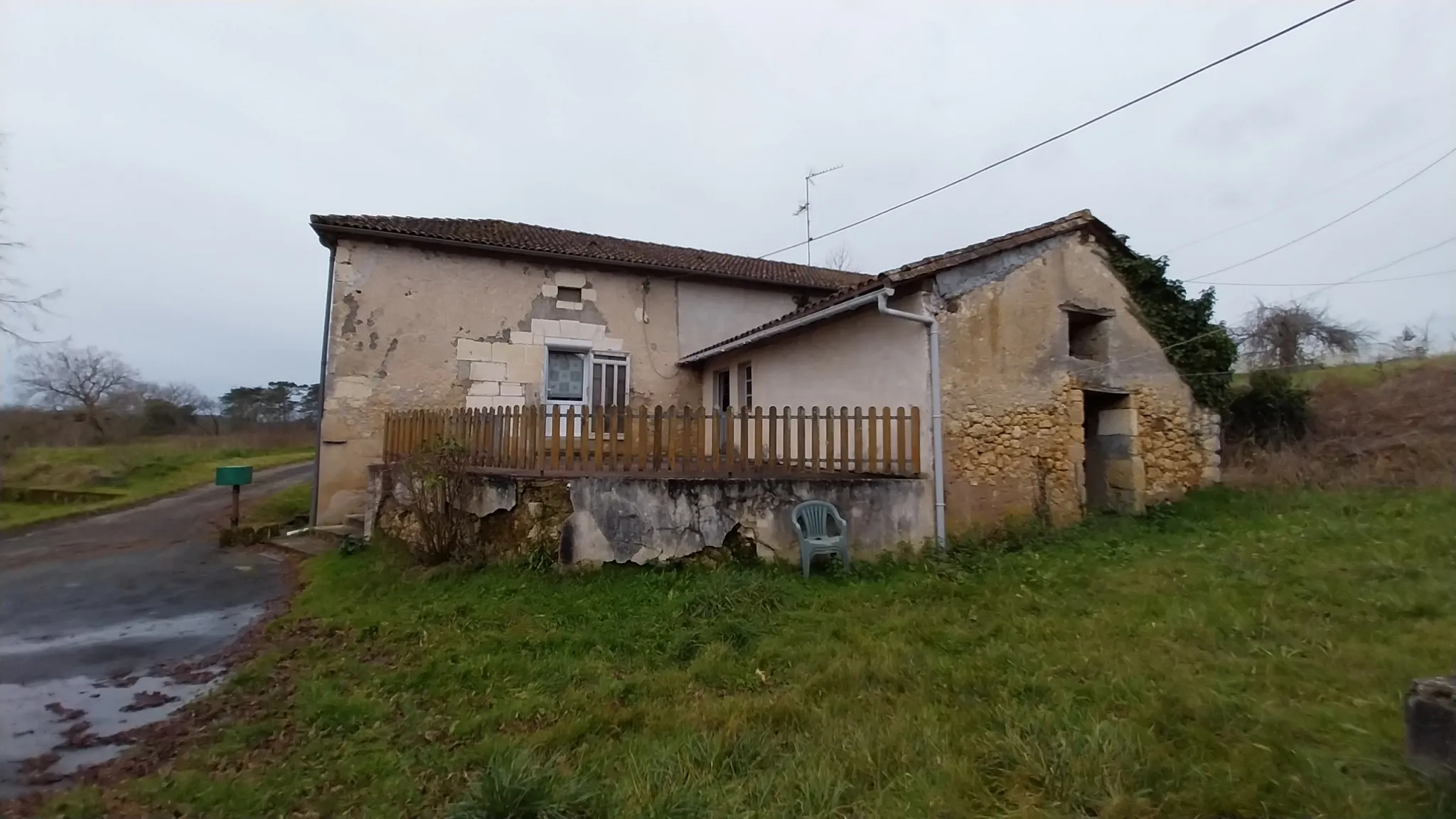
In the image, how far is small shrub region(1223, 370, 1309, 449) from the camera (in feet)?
36.7

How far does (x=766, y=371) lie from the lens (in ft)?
35.3

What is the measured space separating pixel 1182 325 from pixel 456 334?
1095 centimetres

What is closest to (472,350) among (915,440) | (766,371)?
(766,371)

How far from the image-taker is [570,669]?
14.7 feet

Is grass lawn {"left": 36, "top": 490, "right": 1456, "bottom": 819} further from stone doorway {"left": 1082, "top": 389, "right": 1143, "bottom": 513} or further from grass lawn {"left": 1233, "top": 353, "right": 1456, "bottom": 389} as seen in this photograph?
grass lawn {"left": 1233, "top": 353, "right": 1456, "bottom": 389}

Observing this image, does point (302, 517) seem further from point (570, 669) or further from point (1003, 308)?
point (1003, 308)

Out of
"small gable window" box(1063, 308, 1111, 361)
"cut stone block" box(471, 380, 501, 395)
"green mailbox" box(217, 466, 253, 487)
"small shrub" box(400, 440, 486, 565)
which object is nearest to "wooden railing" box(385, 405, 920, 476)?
"small shrub" box(400, 440, 486, 565)

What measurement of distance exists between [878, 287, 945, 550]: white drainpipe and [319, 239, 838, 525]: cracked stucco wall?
19.1 feet

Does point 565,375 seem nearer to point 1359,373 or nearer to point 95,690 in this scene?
point 95,690

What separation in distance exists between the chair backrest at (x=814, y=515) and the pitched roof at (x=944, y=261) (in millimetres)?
2537

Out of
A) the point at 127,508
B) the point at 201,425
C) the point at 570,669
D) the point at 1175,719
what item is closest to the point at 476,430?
the point at 570,669

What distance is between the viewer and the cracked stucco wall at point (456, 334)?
10344mm

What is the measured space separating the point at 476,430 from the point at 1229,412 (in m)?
12.0

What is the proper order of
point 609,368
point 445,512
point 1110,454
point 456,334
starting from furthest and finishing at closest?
1. point 609,368
2. point 456,334
3. point 1110,454
4. point 445,512
